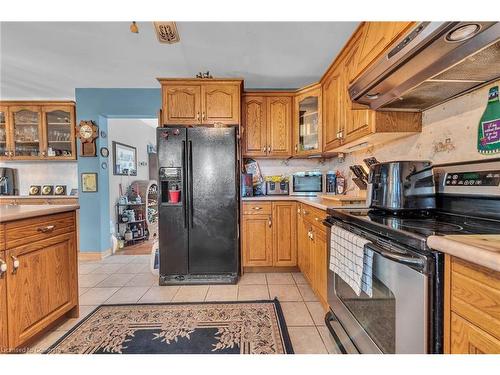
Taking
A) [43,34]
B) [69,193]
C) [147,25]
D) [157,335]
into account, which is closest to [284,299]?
[157,335]

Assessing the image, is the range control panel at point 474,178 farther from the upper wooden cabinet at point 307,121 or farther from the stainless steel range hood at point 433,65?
the upper wooden cabinet at point 307,121

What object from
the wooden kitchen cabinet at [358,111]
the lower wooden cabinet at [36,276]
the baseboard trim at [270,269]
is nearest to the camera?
the lower wooden cabinet at [36,276]

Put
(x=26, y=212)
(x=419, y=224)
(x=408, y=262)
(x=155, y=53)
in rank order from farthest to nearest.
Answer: (x=155, y=53) → (x=26, y=212) → (x=419, y=224) → (x=408, y=262)

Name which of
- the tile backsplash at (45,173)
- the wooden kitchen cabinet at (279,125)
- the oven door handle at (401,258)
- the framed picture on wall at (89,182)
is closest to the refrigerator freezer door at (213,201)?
the wooden kitchen cabinet at (279,125)

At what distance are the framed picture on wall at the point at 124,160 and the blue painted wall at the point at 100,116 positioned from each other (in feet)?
1.61

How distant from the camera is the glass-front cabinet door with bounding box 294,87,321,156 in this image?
2.80m

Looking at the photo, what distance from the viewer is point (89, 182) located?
3.40 meters

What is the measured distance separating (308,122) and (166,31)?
1810 mm

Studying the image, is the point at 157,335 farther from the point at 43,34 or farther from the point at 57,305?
the point at 43,34

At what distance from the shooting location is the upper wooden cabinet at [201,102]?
2.71m

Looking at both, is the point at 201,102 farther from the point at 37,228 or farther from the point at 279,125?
the point at 37,228

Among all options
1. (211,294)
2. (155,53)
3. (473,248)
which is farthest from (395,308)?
(155,53)

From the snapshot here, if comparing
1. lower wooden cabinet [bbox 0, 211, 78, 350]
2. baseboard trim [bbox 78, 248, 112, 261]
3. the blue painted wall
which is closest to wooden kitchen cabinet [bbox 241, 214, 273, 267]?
lower wooden cabinet [bbox 0, 211, 78, 350]

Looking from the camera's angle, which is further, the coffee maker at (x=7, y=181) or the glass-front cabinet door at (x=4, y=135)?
the coffee maker at (x=7, y=181)
